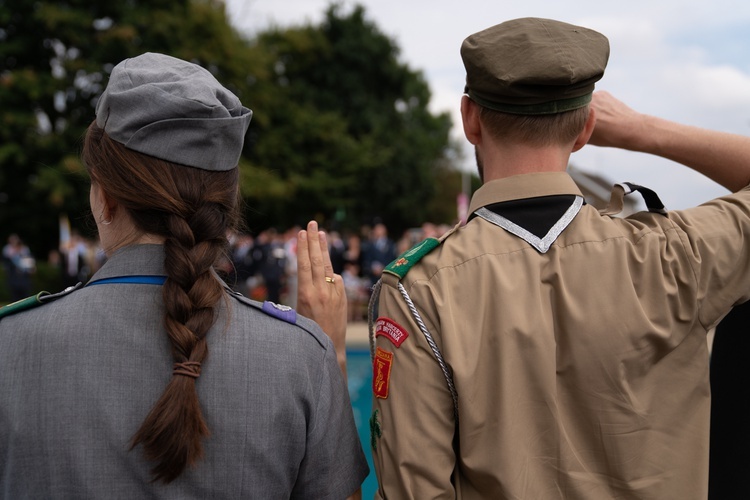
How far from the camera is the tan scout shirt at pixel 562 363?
1.51 meters

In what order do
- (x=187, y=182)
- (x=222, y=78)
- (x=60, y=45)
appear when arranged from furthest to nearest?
(x=222, y=78) < (x=60, y=45) < (x=187, y=182)

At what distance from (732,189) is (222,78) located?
24730 mm

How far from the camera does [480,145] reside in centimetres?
172

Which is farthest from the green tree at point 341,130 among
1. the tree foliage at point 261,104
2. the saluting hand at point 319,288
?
the saluting hand at point 319,288

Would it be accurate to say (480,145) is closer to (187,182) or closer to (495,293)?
(495,293)

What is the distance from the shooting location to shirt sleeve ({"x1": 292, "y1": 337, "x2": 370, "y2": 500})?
4.97 feet

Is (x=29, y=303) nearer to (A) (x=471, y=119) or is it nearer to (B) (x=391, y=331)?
(B) (x=391, y=331)

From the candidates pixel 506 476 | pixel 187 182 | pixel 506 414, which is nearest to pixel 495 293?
pixel 506 414

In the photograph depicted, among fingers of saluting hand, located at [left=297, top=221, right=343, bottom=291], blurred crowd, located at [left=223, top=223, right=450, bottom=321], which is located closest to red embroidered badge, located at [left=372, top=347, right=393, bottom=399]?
fingers of saluting hand, located at [left=297, top=221, right=343, bottom=291]

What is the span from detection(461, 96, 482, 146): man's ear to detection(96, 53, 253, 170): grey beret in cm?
52

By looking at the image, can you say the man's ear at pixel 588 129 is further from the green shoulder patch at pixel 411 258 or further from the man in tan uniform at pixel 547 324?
the green shoulder patch at pixel 411 258

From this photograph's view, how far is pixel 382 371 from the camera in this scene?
159 cm

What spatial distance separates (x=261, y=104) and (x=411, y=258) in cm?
2717

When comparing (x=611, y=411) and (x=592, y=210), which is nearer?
(x=611, y=411)
